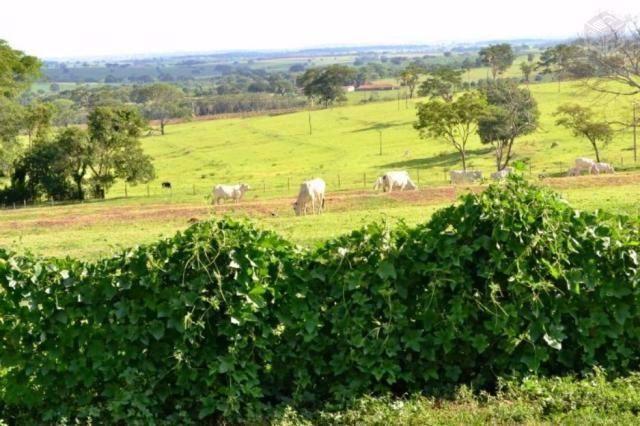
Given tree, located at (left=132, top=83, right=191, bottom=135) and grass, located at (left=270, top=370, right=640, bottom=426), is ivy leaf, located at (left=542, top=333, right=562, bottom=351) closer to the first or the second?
grass, located at (left=270, top=370, right=640, bottom=426)

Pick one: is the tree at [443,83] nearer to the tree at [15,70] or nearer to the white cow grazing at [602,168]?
the white cow grazing at [602,168]

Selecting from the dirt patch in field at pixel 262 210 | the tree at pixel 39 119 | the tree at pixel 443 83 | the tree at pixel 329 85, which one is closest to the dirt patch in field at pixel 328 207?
the dirt patch in field at pixel 262 210

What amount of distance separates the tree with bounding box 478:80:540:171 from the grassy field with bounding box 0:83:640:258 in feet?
5.68

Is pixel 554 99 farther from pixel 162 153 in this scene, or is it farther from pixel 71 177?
pixel 71 177

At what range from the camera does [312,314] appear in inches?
357

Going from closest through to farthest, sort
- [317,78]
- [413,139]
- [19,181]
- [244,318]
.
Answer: [244,318]
[19,181]
[413,139]
[317,78]

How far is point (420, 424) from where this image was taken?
8.29m

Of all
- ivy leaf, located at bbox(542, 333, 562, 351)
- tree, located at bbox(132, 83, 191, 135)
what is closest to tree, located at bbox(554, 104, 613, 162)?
ivy leaf, located at bbox(542, 333, 562, 351)

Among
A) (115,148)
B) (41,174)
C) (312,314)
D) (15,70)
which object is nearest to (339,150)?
(115,148)

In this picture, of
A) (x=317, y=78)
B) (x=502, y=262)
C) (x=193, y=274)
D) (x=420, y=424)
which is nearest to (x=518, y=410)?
(x=420, y=424)

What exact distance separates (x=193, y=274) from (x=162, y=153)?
99.7 m

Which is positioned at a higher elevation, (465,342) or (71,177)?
(465,342)

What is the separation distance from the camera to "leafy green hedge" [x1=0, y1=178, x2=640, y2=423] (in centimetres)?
888

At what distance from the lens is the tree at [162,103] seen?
160500 millimetres
